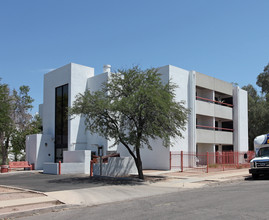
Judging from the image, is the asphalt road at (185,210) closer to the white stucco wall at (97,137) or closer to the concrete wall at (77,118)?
the white stucco wall at (97,137)

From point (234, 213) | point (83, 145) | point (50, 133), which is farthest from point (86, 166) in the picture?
point (234, 213)

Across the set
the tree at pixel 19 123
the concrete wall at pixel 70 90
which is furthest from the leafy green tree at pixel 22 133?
the concrete wall at pixel 70 90

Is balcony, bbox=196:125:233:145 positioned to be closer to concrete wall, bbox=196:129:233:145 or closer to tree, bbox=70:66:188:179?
concrete wall, bbox=196:129:233:145

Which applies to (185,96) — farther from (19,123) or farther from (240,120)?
(19,123)

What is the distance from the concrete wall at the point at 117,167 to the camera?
22281 millimetres

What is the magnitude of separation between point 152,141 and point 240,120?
12.8 m

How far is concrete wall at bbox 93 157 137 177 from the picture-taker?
2228cm

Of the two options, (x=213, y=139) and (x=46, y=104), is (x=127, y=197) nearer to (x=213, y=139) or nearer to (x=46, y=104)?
(x=213, y=139)

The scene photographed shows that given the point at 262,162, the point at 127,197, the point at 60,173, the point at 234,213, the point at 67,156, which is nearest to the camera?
the point at 234,213

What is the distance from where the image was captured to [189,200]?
11516mm

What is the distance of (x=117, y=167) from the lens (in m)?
23.1

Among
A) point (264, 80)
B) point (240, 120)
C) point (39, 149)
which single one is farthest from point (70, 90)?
point (264, 80)

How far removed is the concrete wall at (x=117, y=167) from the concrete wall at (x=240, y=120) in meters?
15.3

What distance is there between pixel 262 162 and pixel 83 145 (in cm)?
1741
